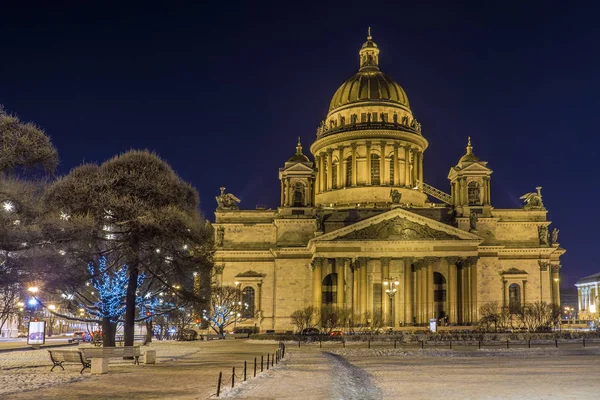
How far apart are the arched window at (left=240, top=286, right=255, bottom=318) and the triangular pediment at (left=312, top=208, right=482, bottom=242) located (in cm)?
1170

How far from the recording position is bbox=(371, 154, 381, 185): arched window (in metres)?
94.6

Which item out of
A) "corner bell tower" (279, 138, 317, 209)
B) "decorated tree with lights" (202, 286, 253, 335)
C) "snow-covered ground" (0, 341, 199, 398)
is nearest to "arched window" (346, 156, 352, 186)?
"corner bell tower" (279, 138, 317, 209)

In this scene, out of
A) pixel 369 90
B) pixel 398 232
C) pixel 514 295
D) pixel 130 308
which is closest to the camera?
pixel 130 308

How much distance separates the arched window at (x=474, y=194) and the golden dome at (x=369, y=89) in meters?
18.2

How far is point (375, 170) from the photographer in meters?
95.4

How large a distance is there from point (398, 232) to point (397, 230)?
242mm

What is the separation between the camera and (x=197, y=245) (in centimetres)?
3756

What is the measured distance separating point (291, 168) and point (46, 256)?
5745cm

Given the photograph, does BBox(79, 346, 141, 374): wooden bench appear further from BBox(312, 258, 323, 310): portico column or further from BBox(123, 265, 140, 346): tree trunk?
BBox(312, 258, 323, 310): portico column

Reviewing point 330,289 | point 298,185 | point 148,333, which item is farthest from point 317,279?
point 148,333

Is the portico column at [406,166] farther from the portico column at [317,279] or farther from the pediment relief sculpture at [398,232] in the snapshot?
the portico column at [317,279]

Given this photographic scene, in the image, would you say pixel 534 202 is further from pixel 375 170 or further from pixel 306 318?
pixel 306 318

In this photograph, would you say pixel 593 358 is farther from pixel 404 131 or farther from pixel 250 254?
pixel 404 131

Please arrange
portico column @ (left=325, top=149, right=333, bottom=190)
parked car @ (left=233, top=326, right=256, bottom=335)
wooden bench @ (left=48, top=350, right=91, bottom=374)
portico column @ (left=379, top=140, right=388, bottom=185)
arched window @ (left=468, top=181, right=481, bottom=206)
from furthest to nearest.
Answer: portico column @ (left=325, top=149, right=333, bottom=190)
portico column @ (left=379, top=140, right=388, bottom=185)
arched window @ (left=468, top=181, right=481, bottom=206)
parked car @ (left=233, top=326, right=256, bottom=335)
wooden bench @ (left=48, top=350, right=91, bottom=374)
